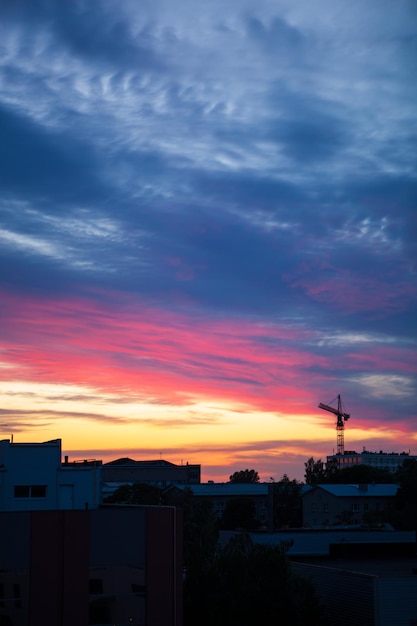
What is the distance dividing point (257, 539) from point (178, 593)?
73.5 ft

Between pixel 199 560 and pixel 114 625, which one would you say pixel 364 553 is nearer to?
pixel 199 560

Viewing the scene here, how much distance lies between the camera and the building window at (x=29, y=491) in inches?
2034

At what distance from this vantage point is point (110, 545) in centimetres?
3203

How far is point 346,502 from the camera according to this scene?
135m

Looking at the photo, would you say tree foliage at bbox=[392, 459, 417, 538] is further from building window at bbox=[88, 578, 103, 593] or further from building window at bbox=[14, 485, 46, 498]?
building window at bbox=[88, 578, 103, 593]

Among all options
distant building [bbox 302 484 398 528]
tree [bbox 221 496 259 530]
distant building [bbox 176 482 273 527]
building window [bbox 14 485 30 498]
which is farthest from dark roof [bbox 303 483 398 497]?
building window [bbox 14 485 30 498]

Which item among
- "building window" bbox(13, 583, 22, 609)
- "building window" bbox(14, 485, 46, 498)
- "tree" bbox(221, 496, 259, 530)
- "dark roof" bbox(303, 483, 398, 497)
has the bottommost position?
"tree" bbox(221, 496, 259, 530)

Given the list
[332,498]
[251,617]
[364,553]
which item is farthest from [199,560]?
[332,498]

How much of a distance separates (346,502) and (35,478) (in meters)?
92.2

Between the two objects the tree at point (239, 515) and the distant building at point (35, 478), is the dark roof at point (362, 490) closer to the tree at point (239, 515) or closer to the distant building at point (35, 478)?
the tree at point (239, 515)

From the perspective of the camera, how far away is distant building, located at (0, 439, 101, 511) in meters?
51.1

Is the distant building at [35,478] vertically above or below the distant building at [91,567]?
above

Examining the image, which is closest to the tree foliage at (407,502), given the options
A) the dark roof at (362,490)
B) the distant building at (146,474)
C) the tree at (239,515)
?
the dark roof at (362,490)

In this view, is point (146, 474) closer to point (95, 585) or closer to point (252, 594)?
point (252, 594)
